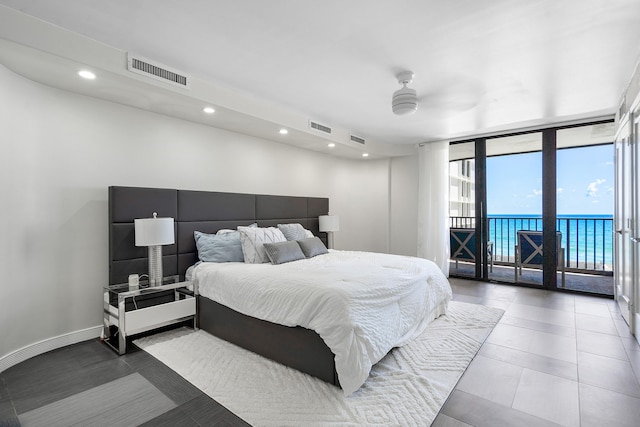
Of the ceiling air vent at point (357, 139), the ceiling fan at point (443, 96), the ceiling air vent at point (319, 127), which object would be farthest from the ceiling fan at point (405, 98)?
the ceiling air vent at point (357, 139)

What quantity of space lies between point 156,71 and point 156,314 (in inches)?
86.9

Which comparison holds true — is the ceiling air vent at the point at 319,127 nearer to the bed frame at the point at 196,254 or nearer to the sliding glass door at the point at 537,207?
the bed frame at the point at 196,254

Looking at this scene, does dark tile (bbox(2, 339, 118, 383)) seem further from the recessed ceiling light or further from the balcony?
the balcony

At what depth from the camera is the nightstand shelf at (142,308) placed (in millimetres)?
2680

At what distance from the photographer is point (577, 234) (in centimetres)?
533

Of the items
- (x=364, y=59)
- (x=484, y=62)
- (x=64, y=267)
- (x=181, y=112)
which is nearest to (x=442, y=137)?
(x=484, y=62)

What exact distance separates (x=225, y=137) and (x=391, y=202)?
3548 millimetres

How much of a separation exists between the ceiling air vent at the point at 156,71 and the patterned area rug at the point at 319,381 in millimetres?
2418

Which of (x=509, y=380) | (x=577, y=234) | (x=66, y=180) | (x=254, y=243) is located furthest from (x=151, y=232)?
(x=577, y=234)

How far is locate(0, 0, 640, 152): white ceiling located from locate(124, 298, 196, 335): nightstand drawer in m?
2.23

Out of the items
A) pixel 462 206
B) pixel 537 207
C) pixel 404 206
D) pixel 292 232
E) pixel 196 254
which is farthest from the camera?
pixel 404 206

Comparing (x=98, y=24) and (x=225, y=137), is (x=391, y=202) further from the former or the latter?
(x=98, y=24)

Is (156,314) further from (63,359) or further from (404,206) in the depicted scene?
(404,206)

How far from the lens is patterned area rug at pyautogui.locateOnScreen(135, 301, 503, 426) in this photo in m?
1.83
